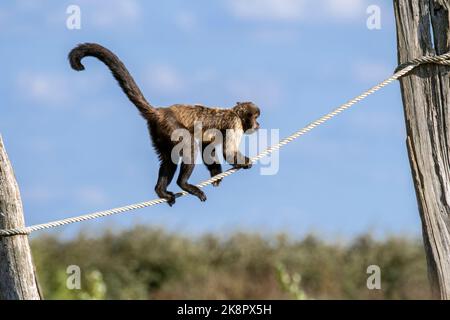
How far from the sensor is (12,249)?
654 cm

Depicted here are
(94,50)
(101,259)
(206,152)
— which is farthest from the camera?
(101,259)

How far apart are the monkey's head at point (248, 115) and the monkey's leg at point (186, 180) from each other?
1.29 metres

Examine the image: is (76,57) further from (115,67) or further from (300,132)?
(300,132)

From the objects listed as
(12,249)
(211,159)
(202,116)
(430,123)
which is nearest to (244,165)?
(211,159)

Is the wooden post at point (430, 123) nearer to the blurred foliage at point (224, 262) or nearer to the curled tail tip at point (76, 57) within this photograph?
the curled tail tip at point (76, 57)

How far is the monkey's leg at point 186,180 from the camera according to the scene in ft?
25.8

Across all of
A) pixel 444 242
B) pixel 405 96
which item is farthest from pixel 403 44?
pixel 444 242

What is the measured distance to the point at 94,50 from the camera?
24.6 feet

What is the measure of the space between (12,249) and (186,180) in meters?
1.96

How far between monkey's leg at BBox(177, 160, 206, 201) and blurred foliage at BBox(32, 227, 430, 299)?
12626 millimetres

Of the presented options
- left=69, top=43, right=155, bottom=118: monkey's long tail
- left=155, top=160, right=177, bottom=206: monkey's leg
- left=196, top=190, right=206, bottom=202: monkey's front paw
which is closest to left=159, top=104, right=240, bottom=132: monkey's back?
left=69, top=43, right=155, bottom=118: monkey's long tail

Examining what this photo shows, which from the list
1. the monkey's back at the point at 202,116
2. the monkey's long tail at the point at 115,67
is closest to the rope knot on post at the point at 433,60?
the monkey's back at the point at 202,116
